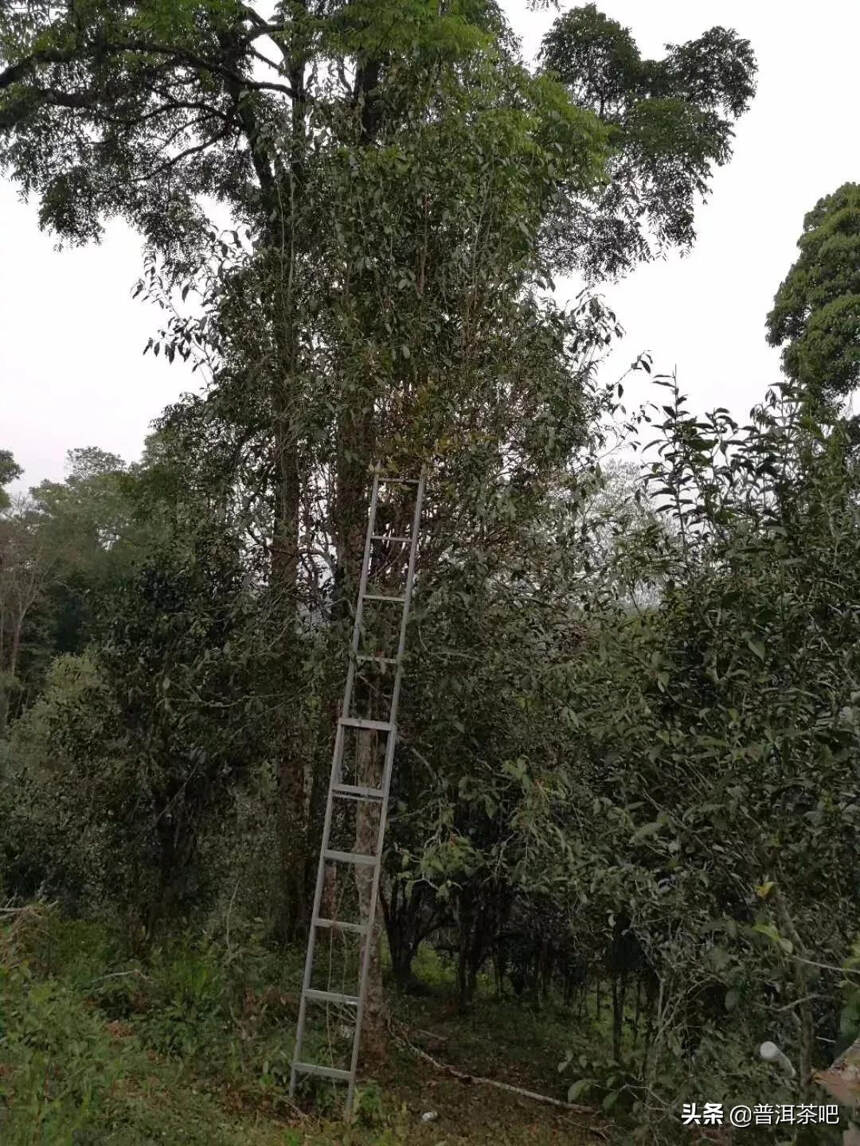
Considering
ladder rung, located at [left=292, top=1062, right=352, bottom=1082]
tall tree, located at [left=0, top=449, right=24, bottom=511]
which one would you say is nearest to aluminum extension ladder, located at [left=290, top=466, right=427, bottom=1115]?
ladder rung, located at [left=292, top=1062, right=352, bottom=1082]

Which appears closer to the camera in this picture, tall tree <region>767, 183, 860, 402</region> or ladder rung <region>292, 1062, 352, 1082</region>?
ladder rung <region>292, 1062, 352, 1082</region>

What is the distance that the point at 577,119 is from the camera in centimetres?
801

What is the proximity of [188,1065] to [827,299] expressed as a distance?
1342 cm

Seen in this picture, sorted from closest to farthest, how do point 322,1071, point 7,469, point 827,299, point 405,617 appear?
point 322,1071 → point 405,617 → point 827,299 → point 7,469

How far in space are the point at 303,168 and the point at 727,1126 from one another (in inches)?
220

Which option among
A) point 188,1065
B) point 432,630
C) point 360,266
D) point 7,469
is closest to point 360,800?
point 432,630

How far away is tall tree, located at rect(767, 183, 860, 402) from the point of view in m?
13.3

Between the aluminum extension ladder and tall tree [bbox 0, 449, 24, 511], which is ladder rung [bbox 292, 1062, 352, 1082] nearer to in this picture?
the aluminum extension ladder

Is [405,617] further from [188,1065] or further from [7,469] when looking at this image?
[7,469]

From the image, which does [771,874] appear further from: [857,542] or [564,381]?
[564,381]

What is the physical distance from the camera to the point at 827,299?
14125mm

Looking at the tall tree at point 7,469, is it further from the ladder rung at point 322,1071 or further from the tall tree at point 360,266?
the ladder rung at point 322,1071

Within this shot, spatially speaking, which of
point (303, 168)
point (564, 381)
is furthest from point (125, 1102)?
point (303, 168)

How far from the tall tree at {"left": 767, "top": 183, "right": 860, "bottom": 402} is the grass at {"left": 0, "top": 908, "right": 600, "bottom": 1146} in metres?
10.2
